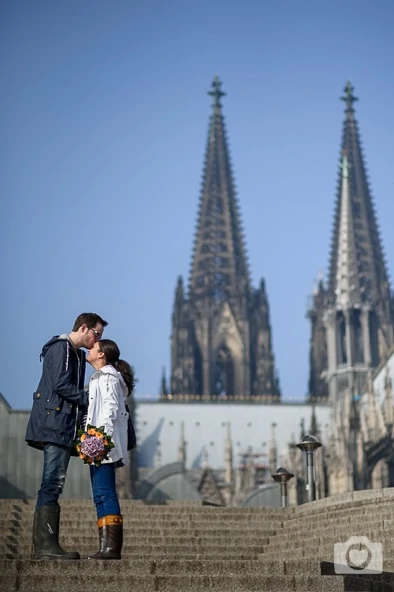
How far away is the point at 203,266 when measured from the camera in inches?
4144

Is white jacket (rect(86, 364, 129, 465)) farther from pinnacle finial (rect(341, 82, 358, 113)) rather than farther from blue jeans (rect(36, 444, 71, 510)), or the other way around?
pinnacle finial (rect(341, 82, 358, 113))

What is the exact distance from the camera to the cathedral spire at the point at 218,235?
102m

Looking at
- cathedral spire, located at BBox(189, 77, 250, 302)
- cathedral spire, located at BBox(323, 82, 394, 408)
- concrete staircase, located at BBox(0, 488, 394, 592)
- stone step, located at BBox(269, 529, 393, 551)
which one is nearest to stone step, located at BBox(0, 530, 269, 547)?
concrete staircase, located at BBox(0, 488, 394, 592)

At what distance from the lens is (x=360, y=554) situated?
1213cm

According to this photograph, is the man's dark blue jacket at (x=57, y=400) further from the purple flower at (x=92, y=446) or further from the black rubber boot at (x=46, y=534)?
the black rubber boot at (x=46, y=534)

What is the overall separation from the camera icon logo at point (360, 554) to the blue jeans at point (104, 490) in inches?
110

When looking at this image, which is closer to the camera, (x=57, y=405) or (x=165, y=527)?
(x=57, y=405)

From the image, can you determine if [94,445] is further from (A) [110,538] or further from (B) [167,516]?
(B) [167,516]

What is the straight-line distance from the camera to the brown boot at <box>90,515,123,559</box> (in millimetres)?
9328

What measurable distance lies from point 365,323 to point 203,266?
22635 mm

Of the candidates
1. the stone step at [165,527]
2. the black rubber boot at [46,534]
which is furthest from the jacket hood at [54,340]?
the stone step at [165,527]

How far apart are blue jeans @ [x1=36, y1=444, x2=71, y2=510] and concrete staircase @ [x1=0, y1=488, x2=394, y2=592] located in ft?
1.97

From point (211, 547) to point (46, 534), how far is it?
4.69 meters

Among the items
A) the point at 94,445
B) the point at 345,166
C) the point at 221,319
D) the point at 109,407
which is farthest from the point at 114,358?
the point at 345,166
